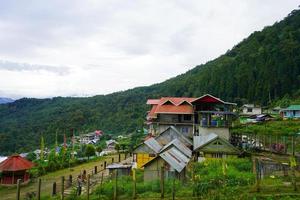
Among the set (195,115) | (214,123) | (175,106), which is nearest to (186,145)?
(214,123)

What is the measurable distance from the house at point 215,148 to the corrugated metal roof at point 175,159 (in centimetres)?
450

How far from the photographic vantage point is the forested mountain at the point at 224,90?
3479 inches

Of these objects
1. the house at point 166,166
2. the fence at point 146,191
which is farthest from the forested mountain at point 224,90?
the fence at point 146,191

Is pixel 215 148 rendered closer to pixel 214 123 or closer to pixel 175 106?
pixel 214 123

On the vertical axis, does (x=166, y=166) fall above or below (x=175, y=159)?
below

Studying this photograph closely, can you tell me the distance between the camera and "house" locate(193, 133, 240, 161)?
100 ft

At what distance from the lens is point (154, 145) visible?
32531mm

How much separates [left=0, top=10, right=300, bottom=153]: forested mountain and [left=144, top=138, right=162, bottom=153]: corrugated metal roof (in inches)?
2342

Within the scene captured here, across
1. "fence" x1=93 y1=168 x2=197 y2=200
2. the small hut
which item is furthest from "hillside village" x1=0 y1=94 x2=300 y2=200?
"fence" x1=93 y1=168 x2=197 y2=200

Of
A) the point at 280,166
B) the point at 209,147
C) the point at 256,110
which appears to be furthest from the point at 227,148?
the point at 256,110

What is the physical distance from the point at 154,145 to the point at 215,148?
5.94m

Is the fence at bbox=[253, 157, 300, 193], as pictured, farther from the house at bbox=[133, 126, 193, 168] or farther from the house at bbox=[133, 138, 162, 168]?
the house at bbox=[133, 138, 162, 168]

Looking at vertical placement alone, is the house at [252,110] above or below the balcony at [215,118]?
above

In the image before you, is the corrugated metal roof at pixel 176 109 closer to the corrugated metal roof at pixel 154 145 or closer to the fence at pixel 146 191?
the corrugated metal roof at pixel 154 145
